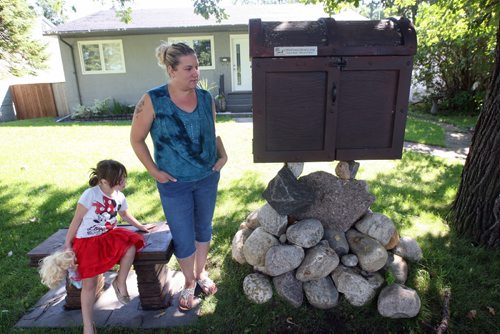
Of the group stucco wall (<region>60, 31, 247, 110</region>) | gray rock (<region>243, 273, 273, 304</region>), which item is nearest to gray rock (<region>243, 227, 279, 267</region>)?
gray rock (<region>243, 273, 273, 304</region>)

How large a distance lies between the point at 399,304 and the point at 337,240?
2.07ft

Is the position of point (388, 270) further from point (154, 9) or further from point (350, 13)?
point (154, 9)

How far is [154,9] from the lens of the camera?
52.7ft

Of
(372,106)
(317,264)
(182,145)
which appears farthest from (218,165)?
(372,106)

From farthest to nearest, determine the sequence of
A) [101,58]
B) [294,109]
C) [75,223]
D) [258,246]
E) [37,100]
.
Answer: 1. [37,100]
2. [101,58]
3. [258,246]
4. [294,109]
5. [75,223]

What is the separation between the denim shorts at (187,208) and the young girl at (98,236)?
33cm

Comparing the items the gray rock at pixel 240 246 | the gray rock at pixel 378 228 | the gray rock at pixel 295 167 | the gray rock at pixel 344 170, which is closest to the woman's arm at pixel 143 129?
the gray rock at pixel 295 167

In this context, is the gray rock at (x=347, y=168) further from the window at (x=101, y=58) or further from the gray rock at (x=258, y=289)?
the window at (x=101, y=58)

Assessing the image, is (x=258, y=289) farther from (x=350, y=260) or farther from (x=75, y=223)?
(x=75, y=223)

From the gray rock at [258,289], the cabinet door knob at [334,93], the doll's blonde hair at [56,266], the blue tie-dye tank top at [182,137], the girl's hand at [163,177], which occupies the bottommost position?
the gray rock at [258,289]

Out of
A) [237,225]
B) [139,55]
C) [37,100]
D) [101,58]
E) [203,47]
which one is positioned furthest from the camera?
[37,100]

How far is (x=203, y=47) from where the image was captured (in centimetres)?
1359

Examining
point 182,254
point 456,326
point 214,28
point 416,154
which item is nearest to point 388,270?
point 456,326

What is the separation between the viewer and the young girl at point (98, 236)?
233cm
